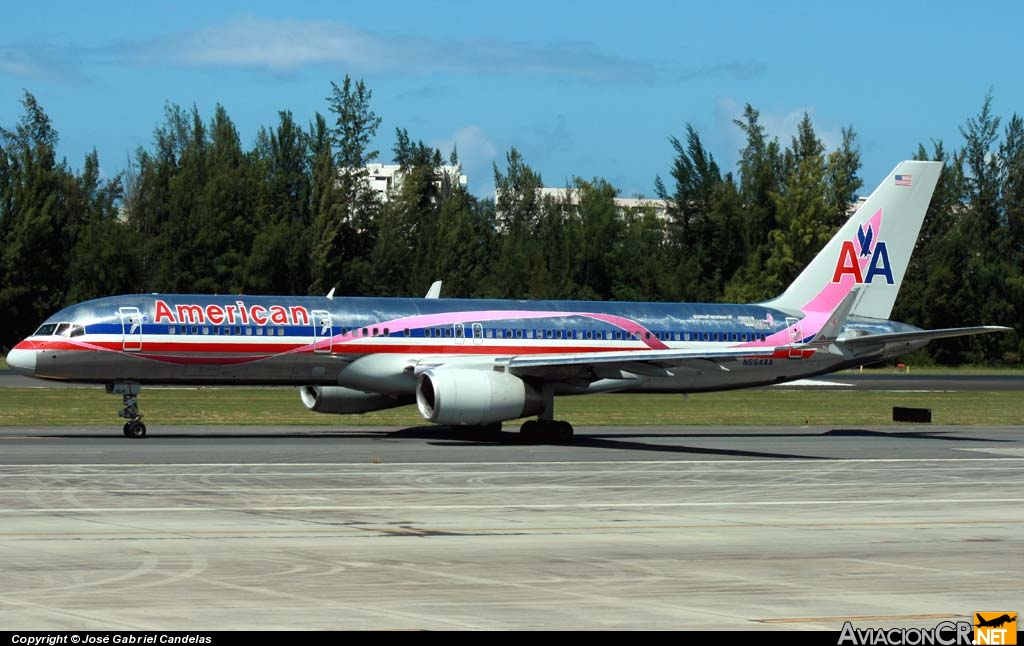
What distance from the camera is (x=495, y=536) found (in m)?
18.9

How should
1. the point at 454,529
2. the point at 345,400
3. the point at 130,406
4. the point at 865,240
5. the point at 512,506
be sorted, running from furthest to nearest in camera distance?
1. the point at 865,240
2. the point at 345,400
3. the point at 130,406
4. the point at 512,506
5. the point at 454,529

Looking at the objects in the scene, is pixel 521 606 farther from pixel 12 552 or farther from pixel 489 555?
pixel 12 552

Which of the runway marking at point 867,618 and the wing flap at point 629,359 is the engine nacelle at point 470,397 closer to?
the wing flap at point 629,359

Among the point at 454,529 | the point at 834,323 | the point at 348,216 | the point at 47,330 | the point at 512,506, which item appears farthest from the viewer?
the point at 348,216

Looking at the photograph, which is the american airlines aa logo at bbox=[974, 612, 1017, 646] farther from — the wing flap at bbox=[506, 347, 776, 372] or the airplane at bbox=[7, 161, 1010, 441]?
the airplane at bbox=[7, 161, 1010, 441]

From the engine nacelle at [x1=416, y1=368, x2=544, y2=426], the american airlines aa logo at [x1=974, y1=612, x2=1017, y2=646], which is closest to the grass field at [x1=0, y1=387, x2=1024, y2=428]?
the engine nacelle at [x1=416, y1=368, x2=544, y2=426]

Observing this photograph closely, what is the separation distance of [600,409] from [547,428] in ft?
49.4

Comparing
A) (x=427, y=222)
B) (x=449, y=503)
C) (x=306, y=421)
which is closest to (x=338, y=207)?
(x=427, y=222)

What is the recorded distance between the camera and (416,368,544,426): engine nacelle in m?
35.6

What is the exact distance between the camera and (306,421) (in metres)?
45.2

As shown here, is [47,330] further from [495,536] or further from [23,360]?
[495,536]

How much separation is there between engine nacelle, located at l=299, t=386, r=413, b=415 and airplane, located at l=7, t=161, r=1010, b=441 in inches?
1.7

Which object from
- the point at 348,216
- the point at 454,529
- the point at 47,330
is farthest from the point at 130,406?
the point at 348,216

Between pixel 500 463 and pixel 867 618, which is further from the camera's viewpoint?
pixel 500 463
